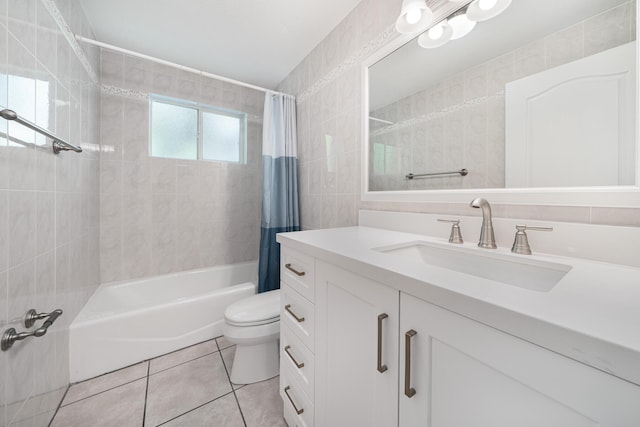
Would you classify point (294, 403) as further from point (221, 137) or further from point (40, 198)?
point (221, 137)

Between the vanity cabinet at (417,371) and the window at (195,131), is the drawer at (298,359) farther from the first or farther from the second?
the window at (195,131)

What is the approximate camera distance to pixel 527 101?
84 cm

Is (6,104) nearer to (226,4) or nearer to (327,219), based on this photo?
(226,4)

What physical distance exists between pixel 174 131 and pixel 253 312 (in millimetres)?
1924

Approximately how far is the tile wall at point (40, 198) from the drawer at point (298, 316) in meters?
0.94

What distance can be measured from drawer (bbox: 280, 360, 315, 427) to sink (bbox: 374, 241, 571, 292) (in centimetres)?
67

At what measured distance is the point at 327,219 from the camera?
1832mm

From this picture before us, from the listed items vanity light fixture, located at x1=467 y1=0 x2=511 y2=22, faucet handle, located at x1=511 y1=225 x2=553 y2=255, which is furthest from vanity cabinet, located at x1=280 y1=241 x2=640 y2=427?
vanity light fixture, located at x1=467 y1=0 x2=511 y2=22

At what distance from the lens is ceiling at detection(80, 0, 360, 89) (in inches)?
59.5

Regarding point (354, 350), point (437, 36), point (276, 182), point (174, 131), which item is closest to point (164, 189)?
point (174, 131)

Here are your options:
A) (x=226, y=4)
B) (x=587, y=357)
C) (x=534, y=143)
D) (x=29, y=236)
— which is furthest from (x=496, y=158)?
(x=29, y=236)

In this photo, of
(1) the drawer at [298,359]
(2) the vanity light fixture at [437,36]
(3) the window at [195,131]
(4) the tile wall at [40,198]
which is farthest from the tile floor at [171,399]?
(2) the vanity light fixture at [437,36]

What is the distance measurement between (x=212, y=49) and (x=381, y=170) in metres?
1.76

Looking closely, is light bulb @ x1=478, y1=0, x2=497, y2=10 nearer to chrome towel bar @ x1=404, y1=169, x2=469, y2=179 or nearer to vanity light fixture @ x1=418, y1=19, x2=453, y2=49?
vanity light fixture @ x1=418, y1=19, x2=453, y2=49
